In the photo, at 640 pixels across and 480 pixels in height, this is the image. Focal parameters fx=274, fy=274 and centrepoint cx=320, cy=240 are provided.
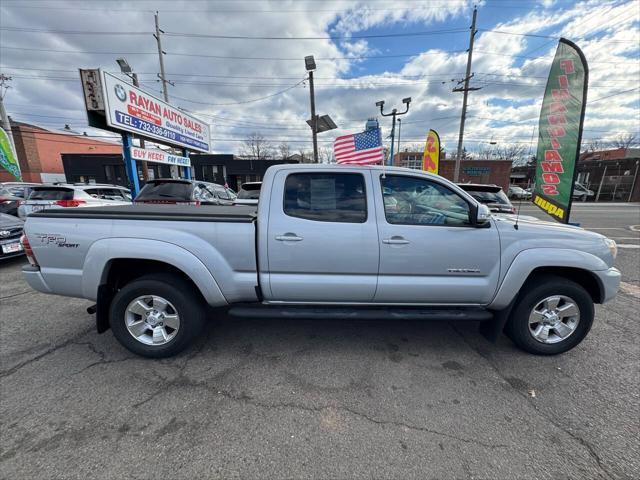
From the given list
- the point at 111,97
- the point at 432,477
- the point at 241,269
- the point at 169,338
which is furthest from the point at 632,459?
the point at 111,97

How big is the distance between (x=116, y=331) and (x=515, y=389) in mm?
3791

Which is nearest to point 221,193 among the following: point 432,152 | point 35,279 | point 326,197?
point 35,279

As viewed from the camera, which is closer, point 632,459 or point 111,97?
point 632,459

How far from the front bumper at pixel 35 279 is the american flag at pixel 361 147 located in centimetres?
516

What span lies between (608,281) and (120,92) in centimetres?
1068

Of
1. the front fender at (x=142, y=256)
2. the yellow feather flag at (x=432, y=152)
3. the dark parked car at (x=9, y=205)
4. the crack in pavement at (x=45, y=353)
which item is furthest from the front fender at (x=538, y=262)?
the dark parked car at (x=9, y=205)

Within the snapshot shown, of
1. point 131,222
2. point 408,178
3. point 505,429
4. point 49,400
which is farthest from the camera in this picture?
point 408,178

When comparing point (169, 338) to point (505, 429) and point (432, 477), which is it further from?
point (505, 429)

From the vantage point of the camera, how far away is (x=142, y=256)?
2.55 meters

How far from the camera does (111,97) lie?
23.7ft

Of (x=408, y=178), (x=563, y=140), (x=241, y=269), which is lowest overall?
(x=241, y=269)

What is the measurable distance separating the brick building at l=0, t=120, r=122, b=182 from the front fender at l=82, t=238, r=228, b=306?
4853 centimetres

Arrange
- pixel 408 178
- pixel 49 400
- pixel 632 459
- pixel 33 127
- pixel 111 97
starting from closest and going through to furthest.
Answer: pixel 632 459 < pixel 49 400 < pixel 408 178 < pixel 111 97 < pixel 33 127

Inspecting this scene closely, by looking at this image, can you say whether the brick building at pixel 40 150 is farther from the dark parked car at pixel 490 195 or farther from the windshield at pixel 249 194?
the dark parked car at pixel 490 195
